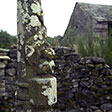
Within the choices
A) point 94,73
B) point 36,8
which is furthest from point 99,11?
point 36,8

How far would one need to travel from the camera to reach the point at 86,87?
4836 millimetres

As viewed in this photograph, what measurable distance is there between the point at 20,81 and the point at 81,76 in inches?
122

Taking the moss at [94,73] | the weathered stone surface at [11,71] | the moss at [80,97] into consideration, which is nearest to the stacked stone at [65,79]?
the moss at [80,97]

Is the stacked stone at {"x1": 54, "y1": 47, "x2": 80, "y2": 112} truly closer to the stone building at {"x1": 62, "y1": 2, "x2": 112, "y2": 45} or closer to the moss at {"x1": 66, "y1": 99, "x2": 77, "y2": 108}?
the moss at {"x1": 66, "y1": 99, "x2": 77, "y2": 108}

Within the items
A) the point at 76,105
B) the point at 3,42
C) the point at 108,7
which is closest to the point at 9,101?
the point at 76,105

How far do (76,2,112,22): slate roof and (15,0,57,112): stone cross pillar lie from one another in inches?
317

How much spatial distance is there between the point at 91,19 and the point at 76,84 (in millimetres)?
5770

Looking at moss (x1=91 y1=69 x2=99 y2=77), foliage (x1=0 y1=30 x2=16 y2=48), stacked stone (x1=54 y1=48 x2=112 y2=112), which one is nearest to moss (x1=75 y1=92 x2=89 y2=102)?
stacked stone (x1=54 y1=48 x2=112 y2=112)

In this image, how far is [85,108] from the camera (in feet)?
15.7

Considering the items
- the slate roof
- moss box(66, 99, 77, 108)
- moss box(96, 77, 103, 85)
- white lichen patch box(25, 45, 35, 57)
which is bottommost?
moss box(66, 99, 77, 108)

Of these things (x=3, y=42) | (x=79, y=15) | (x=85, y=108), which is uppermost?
(x=79, y=15)

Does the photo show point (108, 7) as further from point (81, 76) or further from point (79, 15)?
point (81, 76)

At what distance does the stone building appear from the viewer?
9.72 meters

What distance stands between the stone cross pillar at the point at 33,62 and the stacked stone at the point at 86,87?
9.30ft
